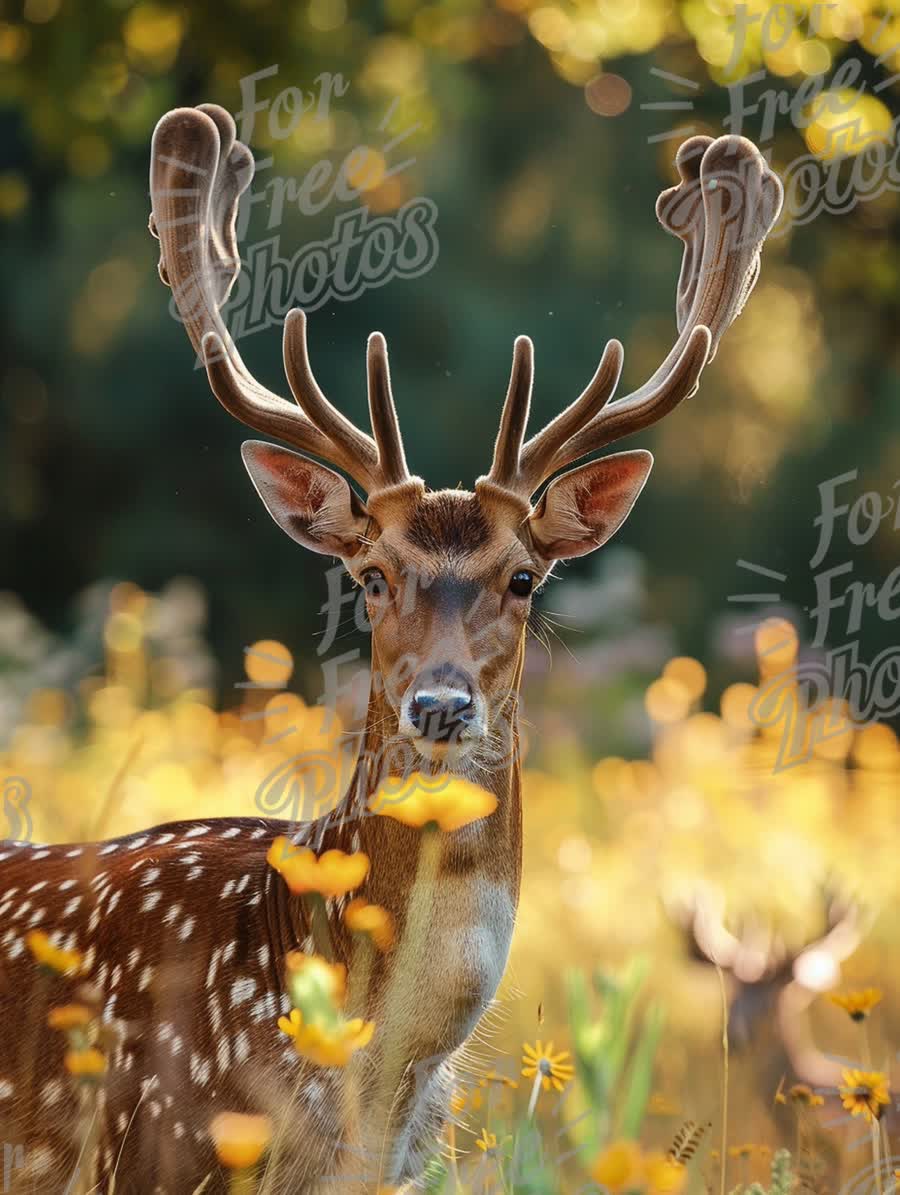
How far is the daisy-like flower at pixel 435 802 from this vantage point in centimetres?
275

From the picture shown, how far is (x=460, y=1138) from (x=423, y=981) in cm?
105

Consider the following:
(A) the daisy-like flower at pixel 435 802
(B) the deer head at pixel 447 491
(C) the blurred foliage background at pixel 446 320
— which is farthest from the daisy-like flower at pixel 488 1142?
(C) the blurred foliage background at pixel 446 320

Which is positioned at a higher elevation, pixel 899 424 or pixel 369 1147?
pixel 899 424

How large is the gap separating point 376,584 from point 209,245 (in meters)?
1.34

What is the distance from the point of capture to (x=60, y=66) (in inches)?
361

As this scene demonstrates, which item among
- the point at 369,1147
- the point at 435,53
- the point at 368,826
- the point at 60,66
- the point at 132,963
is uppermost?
the point at 435,53

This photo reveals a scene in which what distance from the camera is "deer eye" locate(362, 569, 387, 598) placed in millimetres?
3715

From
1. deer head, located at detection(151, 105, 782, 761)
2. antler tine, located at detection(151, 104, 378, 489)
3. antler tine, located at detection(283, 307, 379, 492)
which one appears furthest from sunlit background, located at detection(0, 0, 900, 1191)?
antler tine, located at detection(151, 104, 378, 489)

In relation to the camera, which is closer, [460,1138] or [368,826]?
[368,826]

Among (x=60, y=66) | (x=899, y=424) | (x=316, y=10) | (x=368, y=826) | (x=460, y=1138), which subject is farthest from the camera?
(x=899, y=424)

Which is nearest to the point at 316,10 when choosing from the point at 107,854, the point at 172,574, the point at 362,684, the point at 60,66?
the point at 60,66

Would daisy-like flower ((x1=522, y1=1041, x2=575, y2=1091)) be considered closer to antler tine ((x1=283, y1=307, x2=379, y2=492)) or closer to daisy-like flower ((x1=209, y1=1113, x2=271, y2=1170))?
daisy-like flower ((x1=209, y1=1113, x2=271, y2=1170))

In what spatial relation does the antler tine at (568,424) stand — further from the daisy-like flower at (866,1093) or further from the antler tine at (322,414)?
the daisy-like flower at (866,1093)

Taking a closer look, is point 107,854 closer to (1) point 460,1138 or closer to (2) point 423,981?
(2) point 423,981
